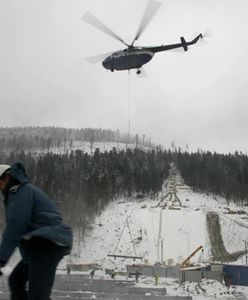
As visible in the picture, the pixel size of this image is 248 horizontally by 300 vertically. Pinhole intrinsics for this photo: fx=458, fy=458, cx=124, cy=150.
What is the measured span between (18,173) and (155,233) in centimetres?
6605

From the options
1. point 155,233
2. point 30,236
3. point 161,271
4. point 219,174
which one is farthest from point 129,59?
point 219,174

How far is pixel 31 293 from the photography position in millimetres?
3422

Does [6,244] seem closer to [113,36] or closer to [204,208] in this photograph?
[113,36]

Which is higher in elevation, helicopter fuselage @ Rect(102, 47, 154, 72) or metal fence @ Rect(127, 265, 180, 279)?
helicopter fuselage @ Rect(102, 47, 154, 72)

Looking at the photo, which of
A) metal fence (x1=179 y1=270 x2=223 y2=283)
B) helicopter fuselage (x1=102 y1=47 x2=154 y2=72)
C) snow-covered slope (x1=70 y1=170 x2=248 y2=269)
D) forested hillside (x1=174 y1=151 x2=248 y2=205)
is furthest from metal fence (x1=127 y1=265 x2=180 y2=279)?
forested hillside (x1=174 y1=151 x2=248 y2=205)

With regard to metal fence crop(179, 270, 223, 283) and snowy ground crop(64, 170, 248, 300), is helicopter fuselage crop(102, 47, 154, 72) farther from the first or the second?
snowy ground crop(64, 170, 248, 300)

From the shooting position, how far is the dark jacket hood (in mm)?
3570

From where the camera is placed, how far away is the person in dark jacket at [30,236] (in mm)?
3408

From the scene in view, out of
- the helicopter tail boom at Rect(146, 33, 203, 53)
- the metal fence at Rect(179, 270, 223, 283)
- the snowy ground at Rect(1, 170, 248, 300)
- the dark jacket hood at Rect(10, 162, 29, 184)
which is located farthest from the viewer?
the snowy ground at Rect(1, 170, 248, 300)

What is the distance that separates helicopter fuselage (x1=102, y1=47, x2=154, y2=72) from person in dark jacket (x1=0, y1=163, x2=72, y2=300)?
16.5m

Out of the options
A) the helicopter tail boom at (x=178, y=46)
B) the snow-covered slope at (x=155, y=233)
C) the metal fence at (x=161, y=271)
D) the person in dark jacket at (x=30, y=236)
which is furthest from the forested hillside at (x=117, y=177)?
the person in dark jacket at (x=30, y=236)

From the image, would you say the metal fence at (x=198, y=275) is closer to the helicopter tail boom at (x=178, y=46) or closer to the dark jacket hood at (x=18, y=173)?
the helicopter tail boom at (x=178, y=46)

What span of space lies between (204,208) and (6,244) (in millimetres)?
80165

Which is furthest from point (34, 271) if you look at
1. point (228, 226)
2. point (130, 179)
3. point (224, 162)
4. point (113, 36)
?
point (224, 162)
